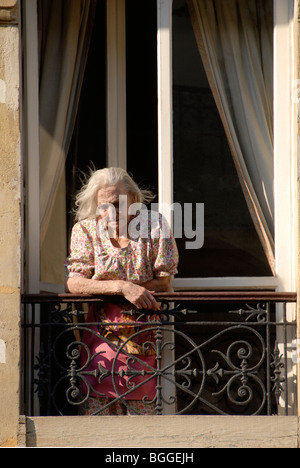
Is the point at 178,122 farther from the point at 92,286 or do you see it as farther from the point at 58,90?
the point at 92,286

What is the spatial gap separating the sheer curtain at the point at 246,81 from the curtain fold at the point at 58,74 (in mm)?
876

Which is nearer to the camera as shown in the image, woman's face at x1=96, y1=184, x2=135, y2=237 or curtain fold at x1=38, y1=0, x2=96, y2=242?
woman's face at x1=96, y1=184, x2=135, y2=237

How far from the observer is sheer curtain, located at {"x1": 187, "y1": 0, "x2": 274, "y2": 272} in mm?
7305

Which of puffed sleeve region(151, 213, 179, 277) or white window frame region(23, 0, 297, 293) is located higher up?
white window frame region(23, 0, 297, 293)

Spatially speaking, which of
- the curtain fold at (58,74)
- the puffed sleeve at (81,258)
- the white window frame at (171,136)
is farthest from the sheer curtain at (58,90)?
the puffed sleeve at (81,258)

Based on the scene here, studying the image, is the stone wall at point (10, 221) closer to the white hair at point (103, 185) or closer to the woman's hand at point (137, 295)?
the white hair at point (103, 185)

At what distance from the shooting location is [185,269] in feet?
25.5

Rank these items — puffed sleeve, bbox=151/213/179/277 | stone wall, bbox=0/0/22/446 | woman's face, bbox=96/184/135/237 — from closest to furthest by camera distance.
Answer: stone wall, bbox=0/0/22/446 → puffed sleeve, bbox=151/213/179/277 → woman's face, bbox=96/184/135/237

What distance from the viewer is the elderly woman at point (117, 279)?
6.65 m

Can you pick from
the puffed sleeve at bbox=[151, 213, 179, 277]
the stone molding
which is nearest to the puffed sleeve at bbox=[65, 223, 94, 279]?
the puffed sleeve at bbox=[151, 213, 179, 277]

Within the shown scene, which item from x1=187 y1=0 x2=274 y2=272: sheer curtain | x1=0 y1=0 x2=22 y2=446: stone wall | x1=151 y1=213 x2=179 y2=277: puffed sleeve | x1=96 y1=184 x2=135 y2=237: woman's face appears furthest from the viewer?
x1=187 y1=0 x2=274 y2=272: sheer curtain

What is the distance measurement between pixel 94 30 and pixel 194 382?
277cm

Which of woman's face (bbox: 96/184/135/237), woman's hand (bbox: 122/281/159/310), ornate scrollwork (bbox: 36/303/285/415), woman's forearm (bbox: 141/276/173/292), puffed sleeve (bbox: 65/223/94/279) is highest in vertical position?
woman's face (bbox: 96/184/135/237)

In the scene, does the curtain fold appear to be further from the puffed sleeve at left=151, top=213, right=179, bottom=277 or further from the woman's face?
the puffed sleeve at left=151, top=213, right=179, bottom=277
